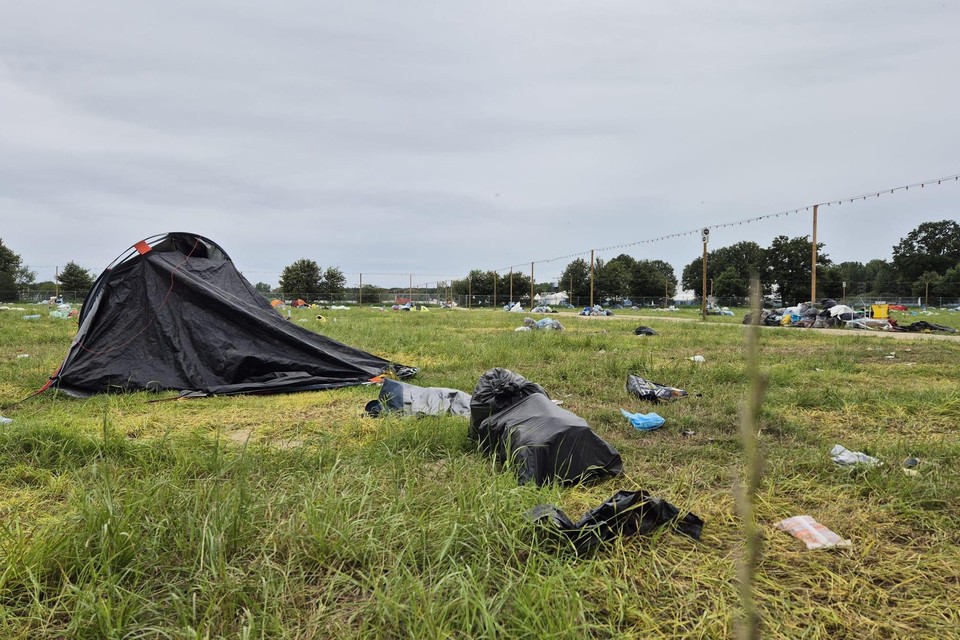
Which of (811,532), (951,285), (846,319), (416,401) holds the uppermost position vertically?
(951,285)

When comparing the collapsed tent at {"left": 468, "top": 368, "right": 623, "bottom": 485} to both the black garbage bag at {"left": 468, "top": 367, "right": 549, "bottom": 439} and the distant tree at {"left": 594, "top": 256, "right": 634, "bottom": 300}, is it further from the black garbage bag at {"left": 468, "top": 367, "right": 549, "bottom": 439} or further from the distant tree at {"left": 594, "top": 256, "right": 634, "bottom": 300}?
the distant tree at {"left": 594, "top": 256, "right": 634, "bottom": 300}

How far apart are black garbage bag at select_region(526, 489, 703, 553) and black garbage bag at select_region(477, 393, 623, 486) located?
469mm

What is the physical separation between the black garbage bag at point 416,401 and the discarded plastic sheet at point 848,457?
2.34m

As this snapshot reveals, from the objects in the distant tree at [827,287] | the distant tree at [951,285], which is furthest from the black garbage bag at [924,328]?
the distant tree at [951,285]

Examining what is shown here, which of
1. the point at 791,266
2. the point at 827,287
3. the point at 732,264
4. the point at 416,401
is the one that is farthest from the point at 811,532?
the point at 827,287

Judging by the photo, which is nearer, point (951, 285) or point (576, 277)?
point (951, 285)

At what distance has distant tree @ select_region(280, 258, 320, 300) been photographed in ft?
137

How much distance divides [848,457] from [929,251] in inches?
2651

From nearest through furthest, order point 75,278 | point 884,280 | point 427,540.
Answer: point 427,540, point 75,278, point 884,280

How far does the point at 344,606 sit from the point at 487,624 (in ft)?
1.44

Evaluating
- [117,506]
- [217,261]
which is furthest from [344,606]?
[217,261]

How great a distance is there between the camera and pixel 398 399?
164 inches

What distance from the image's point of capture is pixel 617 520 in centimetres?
197

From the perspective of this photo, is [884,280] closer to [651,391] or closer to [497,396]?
[651,391]
